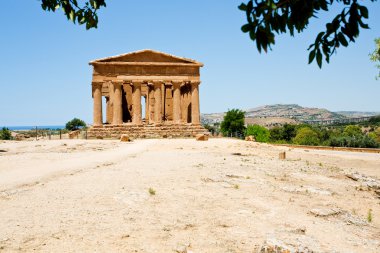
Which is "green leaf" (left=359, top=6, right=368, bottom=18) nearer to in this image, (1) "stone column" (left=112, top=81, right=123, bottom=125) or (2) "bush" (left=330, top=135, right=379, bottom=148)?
(1) "stone column" (left=112, top=81, right=123, bottom=125)

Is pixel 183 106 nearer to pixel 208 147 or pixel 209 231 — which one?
pixel 208 147

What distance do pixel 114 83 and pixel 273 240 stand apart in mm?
32657

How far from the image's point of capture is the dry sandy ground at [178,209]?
6.76 metres

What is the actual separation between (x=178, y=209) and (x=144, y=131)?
27755mm

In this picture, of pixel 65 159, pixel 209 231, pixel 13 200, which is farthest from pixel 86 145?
pixel 209 231

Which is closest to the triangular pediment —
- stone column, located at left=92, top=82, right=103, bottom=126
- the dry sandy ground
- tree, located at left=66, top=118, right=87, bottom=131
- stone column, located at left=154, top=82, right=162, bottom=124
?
stone column, located at left=92, top=82, right=103, bottom=126

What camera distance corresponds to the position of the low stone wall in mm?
35250

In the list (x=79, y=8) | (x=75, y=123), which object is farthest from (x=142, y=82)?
(x=75, y=123)

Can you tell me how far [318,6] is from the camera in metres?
3.33

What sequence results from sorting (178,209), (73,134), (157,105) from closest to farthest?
(178,209), (73,134), (157,105)

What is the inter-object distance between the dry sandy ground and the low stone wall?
1978 centimetres

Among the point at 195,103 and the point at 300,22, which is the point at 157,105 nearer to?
the point at 195,103

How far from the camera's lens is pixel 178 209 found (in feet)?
29.1

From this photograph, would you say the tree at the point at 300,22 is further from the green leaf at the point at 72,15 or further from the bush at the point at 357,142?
the bush at the point at 357,142
